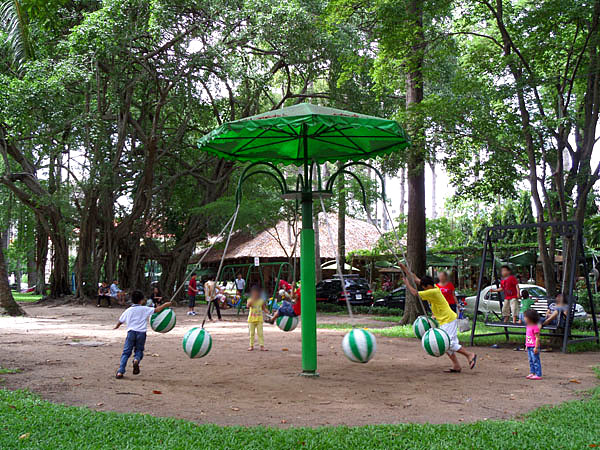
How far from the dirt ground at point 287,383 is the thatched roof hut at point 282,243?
84.7 feet

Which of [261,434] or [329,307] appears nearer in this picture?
[261,434]

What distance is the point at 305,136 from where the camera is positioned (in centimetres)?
888

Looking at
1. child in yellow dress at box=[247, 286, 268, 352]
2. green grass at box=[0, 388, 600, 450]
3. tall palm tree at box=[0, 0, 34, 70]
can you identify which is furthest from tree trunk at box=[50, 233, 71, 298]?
green grass at box=[0, 388, 600, 450]

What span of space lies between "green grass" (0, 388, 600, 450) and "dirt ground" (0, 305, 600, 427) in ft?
1.60

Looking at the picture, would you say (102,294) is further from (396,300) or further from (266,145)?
(266,145)

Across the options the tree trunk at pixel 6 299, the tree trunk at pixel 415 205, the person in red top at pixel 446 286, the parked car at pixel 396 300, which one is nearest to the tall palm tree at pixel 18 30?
the tree trunk at pixel 6 299

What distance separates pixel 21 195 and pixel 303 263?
2312cm

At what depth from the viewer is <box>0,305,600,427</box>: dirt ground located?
658 centimetres

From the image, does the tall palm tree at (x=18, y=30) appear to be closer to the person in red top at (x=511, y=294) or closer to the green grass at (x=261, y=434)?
the green grass at (x=261, y=434)

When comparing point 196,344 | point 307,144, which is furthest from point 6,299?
point 196,344

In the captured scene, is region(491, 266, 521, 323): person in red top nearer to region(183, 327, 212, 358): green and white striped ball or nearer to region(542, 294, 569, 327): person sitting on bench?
region(542, 294, 569, 327): person sitting on bench

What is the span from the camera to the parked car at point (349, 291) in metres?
28.5

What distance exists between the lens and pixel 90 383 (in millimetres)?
8070

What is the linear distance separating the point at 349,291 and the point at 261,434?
76.9 feet
